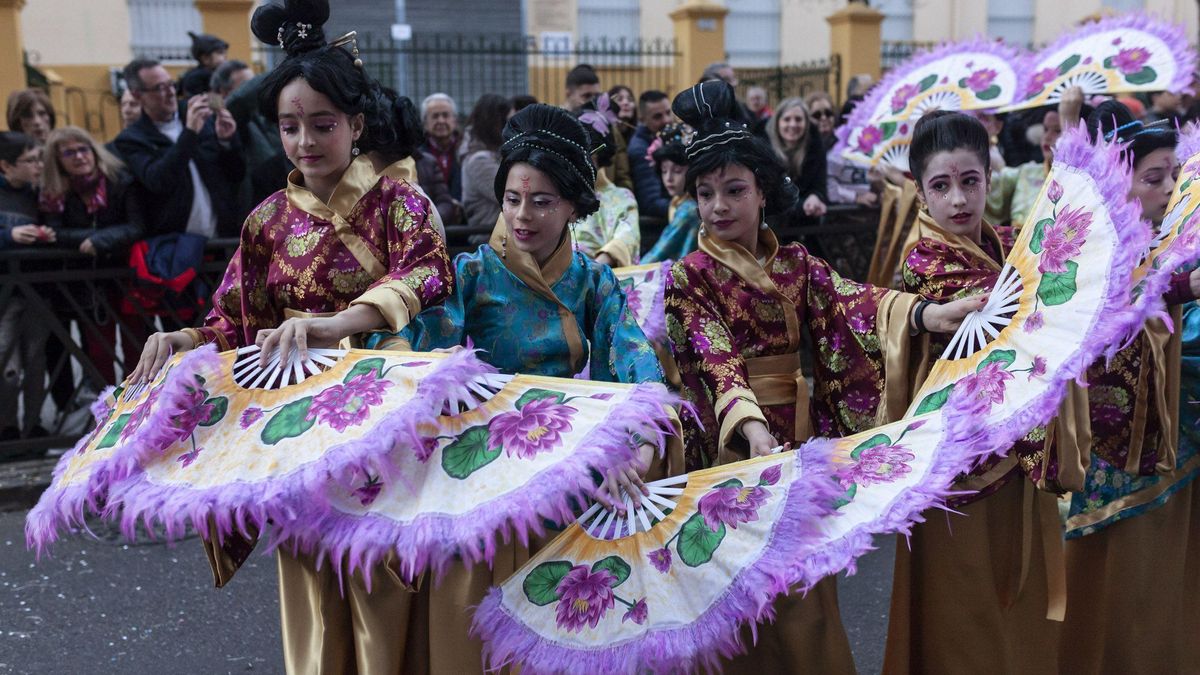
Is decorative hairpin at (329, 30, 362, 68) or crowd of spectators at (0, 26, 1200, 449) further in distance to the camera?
crowd of spectators at (0, 26, 1200, 449)

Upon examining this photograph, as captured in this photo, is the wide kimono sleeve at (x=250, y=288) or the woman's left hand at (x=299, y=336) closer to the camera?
the woman's left hand at (x=299, y=336)

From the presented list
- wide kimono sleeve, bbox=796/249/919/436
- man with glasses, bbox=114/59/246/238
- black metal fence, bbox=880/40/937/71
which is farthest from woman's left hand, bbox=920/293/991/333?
black metal fence, bbox=880/40/937/71

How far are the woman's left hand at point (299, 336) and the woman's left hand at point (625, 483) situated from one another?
656 mm

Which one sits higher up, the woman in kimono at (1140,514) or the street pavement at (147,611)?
the woman in kimono at (1140,514)

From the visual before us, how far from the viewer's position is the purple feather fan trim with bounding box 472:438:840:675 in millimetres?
2160

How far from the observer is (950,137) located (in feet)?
9.25

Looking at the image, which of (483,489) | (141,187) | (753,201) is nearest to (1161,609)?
(753,201)

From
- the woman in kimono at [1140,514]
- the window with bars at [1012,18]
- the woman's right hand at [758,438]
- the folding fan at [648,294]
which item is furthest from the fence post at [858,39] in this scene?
the woman's right hand at [758,438]

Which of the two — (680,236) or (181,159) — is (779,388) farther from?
(181,159)

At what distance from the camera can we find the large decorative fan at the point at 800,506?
2201 millimetres

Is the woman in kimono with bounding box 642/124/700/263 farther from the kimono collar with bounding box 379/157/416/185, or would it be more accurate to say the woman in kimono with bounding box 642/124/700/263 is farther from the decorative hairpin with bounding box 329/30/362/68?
the decorative hairpin with bounding box 329/30/362/68

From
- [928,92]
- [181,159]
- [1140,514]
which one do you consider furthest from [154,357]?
[928,92]

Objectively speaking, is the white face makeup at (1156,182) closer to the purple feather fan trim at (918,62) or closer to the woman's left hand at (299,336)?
the purple feather fan trim at (918,62)

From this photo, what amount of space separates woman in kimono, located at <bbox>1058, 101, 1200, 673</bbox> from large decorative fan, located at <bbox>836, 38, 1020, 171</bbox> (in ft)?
5.78
